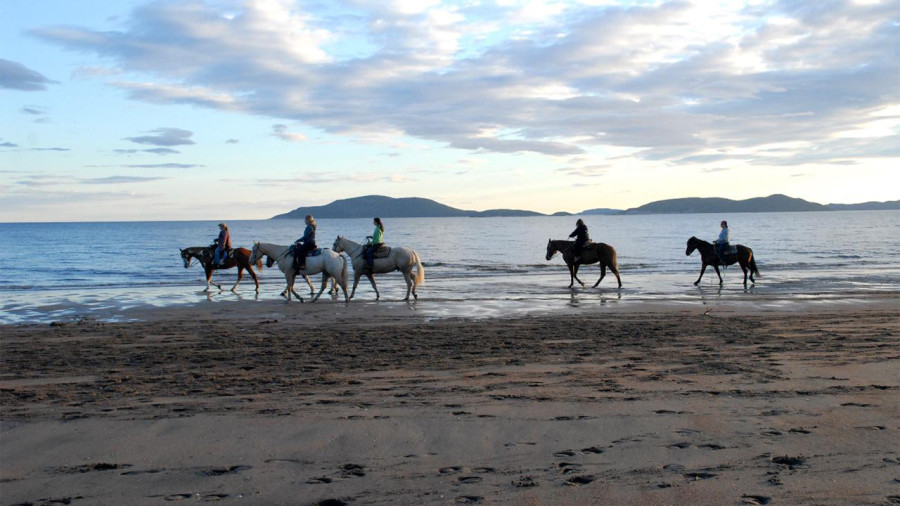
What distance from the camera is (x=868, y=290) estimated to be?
2045 cm

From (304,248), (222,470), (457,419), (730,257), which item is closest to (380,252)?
(304,248)

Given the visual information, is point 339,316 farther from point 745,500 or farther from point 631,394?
point 745,500

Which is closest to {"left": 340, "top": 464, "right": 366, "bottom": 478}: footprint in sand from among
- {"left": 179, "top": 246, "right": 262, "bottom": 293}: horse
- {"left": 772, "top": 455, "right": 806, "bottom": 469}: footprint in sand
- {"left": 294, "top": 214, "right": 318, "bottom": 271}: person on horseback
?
{"left": 772, "top": 455, "right": 806, "bottom": 469}: footprint in sand

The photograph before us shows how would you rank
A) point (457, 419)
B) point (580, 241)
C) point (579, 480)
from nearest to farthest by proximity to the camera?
point (579, 480) < point (457, 419) < point (580, 241)

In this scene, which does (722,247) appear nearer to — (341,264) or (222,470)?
(341,264)

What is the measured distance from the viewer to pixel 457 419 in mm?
6172

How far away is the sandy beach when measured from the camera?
4613 mm

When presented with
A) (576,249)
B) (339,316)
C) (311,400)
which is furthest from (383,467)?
Answer: (576,249)

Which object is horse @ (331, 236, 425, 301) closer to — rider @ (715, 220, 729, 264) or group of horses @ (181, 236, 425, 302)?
group of horses @ (181, 236, 425, 302)

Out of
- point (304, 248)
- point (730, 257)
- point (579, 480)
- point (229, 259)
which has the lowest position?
point (579, 480)

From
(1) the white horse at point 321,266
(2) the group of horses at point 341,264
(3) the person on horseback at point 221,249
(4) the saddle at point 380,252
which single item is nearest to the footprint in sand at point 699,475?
(2) the group of horses at point 341,264

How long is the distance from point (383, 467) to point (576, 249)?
17.7 metres

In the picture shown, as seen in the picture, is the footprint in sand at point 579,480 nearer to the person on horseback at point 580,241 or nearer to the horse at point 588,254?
the horse at point 588,254

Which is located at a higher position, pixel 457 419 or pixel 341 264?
pixel 341 264
